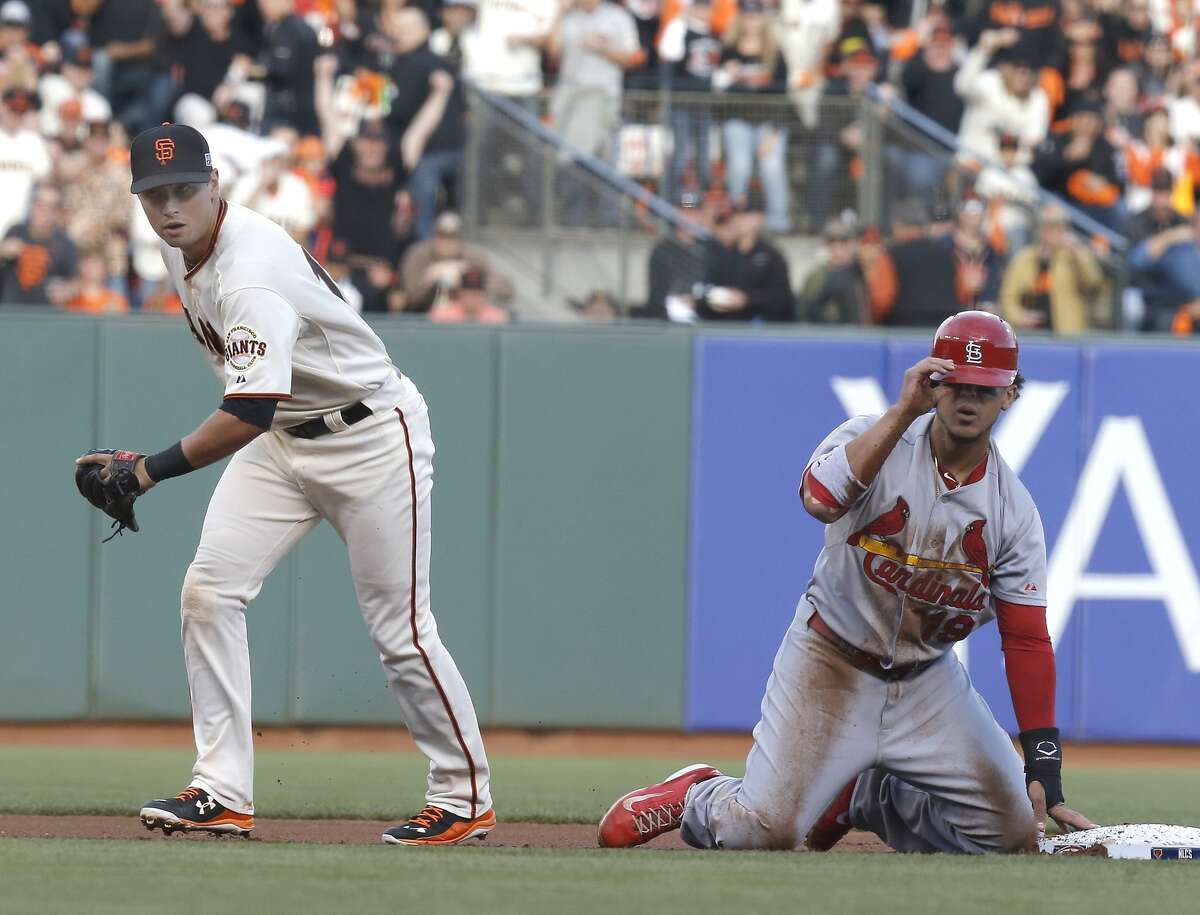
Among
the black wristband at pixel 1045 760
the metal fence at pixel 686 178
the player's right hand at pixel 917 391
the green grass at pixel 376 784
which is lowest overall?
the green grass at pixel 376 784

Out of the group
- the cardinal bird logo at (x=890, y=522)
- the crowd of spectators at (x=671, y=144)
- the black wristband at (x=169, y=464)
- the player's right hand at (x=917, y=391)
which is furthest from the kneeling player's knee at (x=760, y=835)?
the crowd of spectators at (x=671, y=144)

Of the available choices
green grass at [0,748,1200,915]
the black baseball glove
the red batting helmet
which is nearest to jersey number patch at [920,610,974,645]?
green grass at [0,748,1200,915]

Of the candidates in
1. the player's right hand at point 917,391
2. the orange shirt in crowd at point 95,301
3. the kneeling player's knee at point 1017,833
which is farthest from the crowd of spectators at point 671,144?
the player's right hand at point 917,391

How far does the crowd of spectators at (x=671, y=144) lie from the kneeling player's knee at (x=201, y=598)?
4.80 metres

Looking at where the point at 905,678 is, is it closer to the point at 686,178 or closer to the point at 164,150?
the point at 164,150

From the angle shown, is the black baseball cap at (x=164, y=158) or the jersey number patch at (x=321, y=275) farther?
the jersey number patch at (x=321, y=275)

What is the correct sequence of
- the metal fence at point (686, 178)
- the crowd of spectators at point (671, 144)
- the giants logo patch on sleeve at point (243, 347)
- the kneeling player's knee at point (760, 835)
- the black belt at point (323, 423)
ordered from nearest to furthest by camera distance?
the giants logo patch on sleeve at point (243, 347) → the kneeling player's knee at point (760, 835) → the black belt at point (323, 423) → the crowd of spectators at point (671, 144) → the metal fence at point (686, 178)

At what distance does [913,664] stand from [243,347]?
2199 mm

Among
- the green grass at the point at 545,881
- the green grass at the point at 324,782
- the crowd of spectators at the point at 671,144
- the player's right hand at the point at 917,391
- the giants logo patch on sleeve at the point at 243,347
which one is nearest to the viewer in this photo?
the green grass at the point at 545,881

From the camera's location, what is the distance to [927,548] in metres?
5.48

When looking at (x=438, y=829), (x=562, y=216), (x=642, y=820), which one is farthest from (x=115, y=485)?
(x=562, y=216)

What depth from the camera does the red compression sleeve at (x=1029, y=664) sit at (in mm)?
5449

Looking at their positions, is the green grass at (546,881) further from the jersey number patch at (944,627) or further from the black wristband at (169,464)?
the black wristband at (169,464)

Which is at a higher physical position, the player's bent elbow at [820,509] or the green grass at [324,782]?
the player's bent elbow at [820,509]
